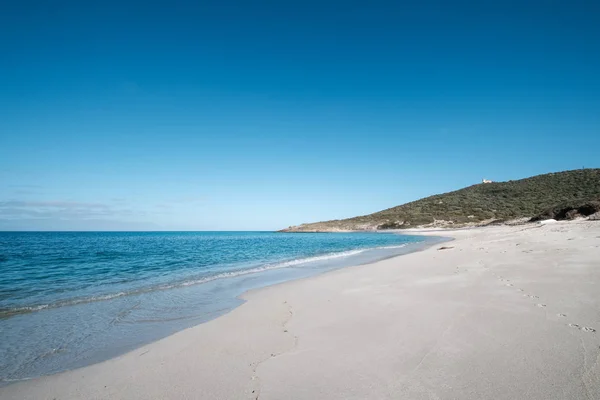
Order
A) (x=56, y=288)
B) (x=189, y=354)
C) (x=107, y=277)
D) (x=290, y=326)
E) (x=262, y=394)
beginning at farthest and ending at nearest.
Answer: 1. (x=107, y=277)
2. (x=56, y=288)
3. (x=290, y=326)
4. (x=189, y=354)
5. (x=262, y=394)

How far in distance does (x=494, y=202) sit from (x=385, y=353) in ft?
284

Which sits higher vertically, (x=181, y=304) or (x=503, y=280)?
(x=503, y=280)

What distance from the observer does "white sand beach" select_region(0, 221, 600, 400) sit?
10.4 feet

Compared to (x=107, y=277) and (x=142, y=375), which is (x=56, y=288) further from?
(x=142, y=375)

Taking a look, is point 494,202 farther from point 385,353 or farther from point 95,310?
point 95,310

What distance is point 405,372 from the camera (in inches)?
137

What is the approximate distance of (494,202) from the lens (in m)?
75.6

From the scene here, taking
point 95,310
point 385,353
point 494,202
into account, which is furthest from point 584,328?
point 494,202

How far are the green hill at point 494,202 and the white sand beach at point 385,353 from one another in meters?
57.3

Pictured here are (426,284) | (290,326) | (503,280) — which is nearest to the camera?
(290,326)

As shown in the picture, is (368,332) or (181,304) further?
(181,304)

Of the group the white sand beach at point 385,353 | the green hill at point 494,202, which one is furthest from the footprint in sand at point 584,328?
the green hill at point 494,202

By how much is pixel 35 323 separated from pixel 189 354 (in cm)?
522

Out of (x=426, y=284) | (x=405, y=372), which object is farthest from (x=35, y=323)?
(x=426, y=284)
